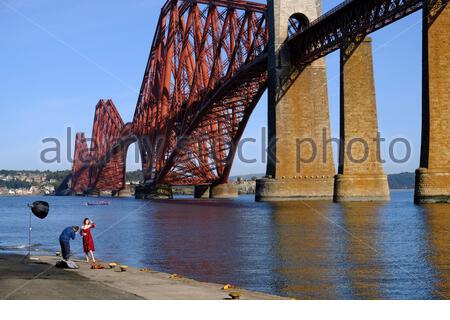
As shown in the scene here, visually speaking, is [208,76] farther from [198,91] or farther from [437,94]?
[437,94]

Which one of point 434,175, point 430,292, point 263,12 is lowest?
point 430,292

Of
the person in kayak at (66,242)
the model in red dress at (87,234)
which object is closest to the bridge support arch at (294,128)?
the model in red dress at (87,234)

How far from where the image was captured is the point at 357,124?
61.5m

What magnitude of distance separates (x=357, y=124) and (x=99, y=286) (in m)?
47.6

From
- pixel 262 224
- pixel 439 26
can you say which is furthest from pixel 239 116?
pixel 262 224

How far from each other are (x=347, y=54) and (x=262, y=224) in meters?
22.8

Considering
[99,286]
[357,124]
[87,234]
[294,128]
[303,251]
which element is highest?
[294,128]

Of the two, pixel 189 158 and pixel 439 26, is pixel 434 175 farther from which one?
pixel 189 158

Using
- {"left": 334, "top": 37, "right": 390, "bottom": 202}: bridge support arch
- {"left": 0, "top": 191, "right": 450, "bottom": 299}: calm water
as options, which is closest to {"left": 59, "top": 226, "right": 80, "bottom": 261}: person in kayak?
{"left": 0, "top": 191, "right": 450, "bottom": 299}: calm water

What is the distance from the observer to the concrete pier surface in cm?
1438

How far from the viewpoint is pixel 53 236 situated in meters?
41.1

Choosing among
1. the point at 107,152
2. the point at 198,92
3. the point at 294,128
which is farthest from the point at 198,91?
the point at 107,152

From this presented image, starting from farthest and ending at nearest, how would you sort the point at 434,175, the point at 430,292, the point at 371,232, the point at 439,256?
the point at 434,175 → the point at 371,232 → the point at 439,256 → the point at 430,292

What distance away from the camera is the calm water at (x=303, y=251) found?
18500 mm
